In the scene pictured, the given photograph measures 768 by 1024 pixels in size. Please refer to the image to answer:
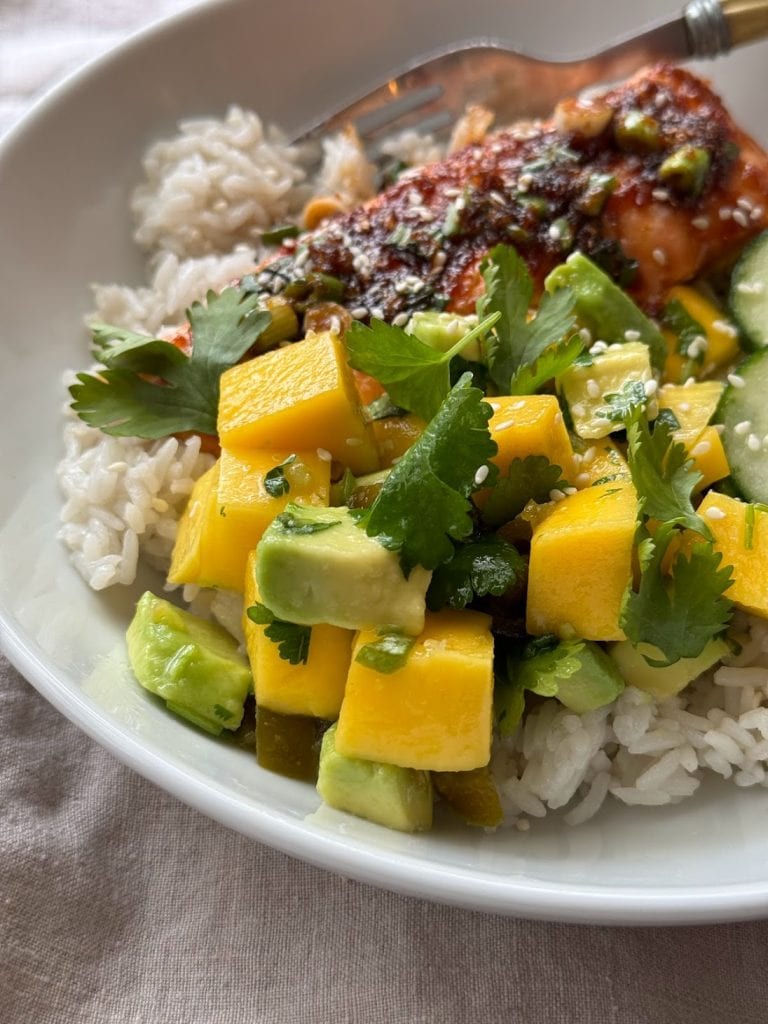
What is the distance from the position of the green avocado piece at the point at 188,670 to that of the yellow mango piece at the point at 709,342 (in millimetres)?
1421

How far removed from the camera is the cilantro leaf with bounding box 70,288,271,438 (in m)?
2.61

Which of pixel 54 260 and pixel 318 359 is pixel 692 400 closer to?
pixel 318 359

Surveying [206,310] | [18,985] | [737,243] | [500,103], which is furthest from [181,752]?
[500,103]

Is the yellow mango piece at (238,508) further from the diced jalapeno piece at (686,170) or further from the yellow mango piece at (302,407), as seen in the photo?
the diced jalapeno piece at (686,170)

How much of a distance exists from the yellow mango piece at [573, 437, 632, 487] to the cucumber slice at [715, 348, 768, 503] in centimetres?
32

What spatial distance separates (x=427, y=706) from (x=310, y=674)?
28 centimetres

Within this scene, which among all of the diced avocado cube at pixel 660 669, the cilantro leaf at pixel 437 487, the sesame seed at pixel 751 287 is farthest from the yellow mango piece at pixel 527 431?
the sesame seed at pixel 751 287

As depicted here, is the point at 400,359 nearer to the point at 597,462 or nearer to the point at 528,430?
the point at 528,430

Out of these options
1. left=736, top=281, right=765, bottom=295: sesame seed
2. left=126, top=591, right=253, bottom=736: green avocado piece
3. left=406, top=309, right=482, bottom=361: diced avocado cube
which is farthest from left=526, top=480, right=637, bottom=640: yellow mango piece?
left=736, top=281, right=765, bottom=295: sesame seed

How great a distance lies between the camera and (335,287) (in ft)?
9.29

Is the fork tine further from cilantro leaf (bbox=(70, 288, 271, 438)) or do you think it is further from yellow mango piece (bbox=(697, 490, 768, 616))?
yellow mango piece (bbox=(697, 490, 768, 616))

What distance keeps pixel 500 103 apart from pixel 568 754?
7.71ft

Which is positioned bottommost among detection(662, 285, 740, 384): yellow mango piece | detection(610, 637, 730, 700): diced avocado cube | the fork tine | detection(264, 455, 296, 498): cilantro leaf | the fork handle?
detection(610, 637, 730, 700): diced avocado cube

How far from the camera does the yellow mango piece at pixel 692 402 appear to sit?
2.46 meters
